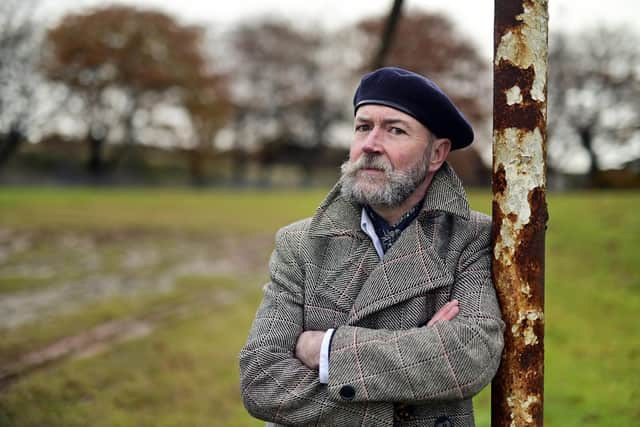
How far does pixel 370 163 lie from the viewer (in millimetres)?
2689

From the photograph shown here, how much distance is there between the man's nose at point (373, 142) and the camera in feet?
8.71

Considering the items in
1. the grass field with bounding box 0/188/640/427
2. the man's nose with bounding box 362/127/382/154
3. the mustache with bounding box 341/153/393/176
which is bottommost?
the grass field with bounding box 0/188/640/427

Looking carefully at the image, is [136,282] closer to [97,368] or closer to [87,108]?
[97,368]

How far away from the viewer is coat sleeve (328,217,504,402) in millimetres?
2262

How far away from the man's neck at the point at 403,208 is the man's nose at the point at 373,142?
27 centimetres

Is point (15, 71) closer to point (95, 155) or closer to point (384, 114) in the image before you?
point (95, 155)

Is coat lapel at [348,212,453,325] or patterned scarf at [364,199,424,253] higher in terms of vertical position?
patterned scarf at [364,199,424,253]

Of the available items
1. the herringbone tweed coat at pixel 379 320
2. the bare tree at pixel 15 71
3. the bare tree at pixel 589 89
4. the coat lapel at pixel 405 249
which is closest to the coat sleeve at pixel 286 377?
the herringbone tweed coat at pixel 379 320

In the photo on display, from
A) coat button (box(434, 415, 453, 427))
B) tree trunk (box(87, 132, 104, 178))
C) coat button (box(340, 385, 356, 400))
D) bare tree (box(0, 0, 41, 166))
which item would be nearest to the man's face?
coat button (box(340, 385, 356, 400))

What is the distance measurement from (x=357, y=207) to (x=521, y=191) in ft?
2.57

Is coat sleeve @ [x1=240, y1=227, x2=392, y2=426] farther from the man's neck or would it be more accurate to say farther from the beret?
the beret

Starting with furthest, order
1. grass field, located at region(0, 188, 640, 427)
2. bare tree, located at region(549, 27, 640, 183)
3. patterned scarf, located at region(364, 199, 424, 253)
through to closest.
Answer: bare tree, located at region(549, 27, 640, 183) < grass field, located at region(0, 188, 640, 427) < patterned scarf, located at region(364, 199, 424, 253)

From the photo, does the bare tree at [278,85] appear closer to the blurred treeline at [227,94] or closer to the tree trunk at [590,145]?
the blurred treeline at [227,94]

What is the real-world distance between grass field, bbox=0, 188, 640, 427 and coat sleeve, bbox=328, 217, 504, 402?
11.2 ft
